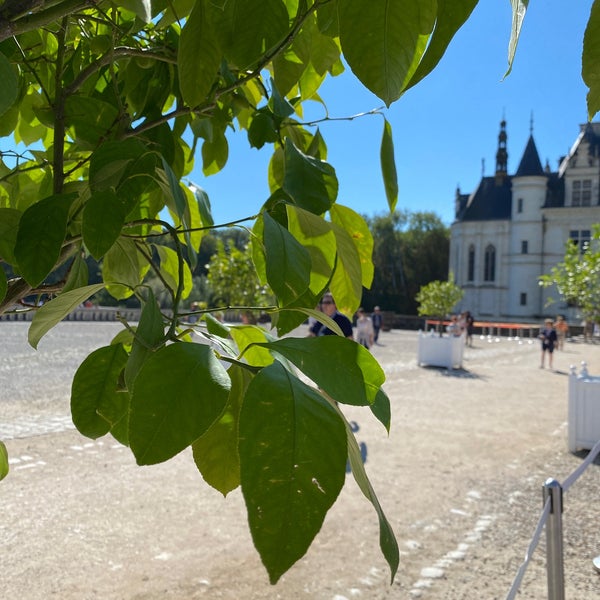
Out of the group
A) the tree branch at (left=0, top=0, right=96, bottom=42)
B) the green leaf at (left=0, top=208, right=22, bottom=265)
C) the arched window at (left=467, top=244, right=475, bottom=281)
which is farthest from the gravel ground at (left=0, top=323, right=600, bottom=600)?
the arched window at (left=467, top=244, right=475, bottom=281)

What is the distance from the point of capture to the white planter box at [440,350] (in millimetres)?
16781

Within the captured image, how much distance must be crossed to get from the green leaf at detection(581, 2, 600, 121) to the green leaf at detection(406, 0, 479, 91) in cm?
8

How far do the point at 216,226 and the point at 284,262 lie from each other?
→ 6.2 inches

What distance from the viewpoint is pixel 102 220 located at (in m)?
0.61

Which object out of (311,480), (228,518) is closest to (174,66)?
(311,480)

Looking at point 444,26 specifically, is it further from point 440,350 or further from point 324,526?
point 440,350

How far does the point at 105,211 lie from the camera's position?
0.61 m

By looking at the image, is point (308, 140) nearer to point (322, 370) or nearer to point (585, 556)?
point (322, 370)

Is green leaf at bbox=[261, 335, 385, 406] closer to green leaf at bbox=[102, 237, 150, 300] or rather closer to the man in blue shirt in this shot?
green leaf at bbox=[102, 237, 150, 300]

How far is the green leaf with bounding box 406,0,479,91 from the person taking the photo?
0.44 metres

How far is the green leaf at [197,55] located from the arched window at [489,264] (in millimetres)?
53591

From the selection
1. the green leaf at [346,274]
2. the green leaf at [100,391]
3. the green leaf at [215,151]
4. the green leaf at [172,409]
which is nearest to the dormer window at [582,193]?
the green leaf at [215,151]

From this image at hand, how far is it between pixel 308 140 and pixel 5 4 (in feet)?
1.85

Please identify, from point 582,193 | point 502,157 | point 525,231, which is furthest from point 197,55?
point 502,157
